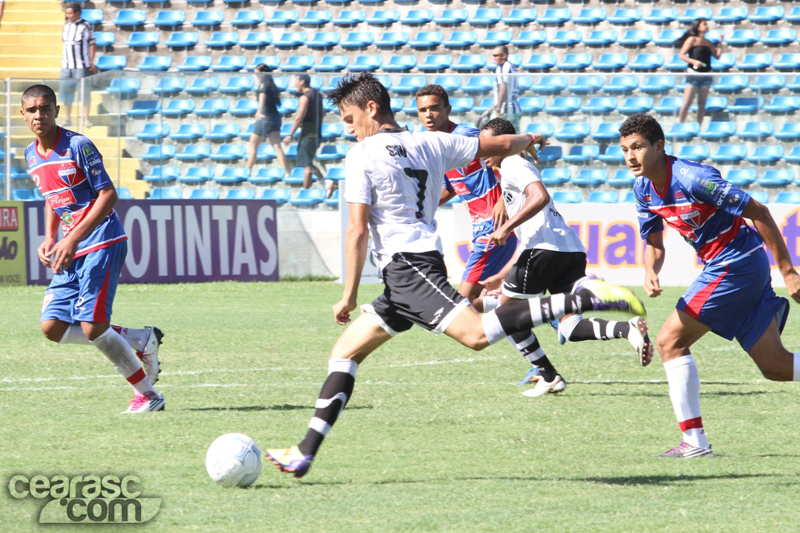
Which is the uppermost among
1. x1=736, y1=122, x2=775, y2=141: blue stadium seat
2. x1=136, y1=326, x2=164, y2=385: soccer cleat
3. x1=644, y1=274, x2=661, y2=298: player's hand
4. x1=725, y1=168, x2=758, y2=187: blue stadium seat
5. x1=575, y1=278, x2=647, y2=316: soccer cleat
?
x1=736, y1=122, x2=775, y2=141: blue stadium seat

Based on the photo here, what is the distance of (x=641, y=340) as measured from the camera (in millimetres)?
6613

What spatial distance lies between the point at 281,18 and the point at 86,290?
17.7m

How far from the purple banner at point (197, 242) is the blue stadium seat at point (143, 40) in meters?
8.88

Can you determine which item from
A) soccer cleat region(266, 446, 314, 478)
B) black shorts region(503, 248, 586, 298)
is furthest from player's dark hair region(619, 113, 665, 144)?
black shorts region(503, 248, 586, 298)

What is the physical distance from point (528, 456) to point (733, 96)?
12.8 m

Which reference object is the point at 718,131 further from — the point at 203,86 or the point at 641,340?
the point at 641,340

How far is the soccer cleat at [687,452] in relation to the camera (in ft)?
18.7

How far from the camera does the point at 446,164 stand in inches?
214

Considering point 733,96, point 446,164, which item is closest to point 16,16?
point 733,96

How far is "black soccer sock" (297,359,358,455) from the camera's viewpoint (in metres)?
5.15

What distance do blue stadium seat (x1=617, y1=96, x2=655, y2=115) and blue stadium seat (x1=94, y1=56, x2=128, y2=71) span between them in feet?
38.5

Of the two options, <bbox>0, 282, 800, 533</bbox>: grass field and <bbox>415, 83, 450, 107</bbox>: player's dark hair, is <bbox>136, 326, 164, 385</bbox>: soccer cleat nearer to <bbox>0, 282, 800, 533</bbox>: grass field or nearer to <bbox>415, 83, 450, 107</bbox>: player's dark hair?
<bbox>0, 282, 800, 533</bbox>: grass field

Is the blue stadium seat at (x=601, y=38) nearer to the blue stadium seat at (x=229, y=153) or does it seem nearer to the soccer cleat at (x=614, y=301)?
the blue stadium seat at (x=229, y=153)

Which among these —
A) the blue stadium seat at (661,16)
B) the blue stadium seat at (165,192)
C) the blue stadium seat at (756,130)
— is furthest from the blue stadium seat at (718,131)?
the blue stadium seat at (165,192)
